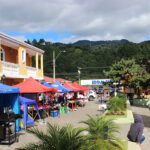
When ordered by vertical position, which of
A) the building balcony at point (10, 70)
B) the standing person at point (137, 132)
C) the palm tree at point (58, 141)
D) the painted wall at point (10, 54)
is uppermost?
the painted wall at point (10, 54)

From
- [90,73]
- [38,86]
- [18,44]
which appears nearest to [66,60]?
[90,73]

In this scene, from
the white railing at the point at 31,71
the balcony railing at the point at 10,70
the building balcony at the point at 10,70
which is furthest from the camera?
the white railing at the point at 31,71

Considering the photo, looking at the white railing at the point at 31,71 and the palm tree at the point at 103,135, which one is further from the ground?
the white railing at the point at 31,71

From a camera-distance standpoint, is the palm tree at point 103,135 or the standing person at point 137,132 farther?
the standing person at point 137,132

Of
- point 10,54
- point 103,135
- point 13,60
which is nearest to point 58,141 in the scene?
point 103,135

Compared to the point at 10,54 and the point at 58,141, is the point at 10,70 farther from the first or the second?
the point at 58,141

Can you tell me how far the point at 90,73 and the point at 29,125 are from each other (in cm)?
7155

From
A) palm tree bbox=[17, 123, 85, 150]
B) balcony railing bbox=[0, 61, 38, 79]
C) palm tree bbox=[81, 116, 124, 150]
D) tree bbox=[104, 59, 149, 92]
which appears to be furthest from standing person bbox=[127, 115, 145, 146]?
tree bbox=[104, 59, 149, 92]

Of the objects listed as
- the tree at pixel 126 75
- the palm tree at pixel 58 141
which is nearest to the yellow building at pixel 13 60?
the tree at pixel 126 75

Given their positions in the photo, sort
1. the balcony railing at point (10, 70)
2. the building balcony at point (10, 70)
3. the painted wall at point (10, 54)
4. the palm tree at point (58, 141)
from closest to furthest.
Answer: the palm tree at point (58, 141) → the building balcony at point (10, 70) → the balcony railing at point (10, 70) → the painted wall at point (10, 54)

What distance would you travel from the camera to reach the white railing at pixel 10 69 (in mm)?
17444

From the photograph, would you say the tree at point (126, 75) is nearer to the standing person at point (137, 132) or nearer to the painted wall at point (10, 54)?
the painted wall at point (10, 54)

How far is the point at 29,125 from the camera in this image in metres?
12.4

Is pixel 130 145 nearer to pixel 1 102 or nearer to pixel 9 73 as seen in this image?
pixel 1 102
